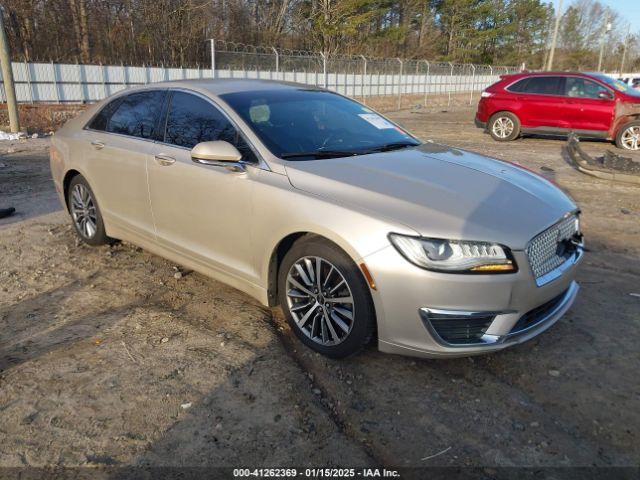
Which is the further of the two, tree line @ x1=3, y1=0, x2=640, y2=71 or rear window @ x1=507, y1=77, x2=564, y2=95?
tree line @ x1=3, y1=0, x2=640, y2=71

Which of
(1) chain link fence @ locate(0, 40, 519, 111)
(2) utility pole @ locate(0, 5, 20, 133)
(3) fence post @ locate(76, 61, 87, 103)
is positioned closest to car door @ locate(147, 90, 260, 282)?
(1) chain link fence @ locate(0, 40, 519, 111)

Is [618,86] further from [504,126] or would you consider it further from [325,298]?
[325,298]

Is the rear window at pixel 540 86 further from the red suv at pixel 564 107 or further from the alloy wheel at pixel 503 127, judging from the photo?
the alloy wheel at pixel 503 127

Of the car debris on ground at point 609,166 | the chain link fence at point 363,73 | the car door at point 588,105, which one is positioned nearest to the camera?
the car debris on ground at point 609,166

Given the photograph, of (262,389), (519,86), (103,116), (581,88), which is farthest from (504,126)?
(262,389)

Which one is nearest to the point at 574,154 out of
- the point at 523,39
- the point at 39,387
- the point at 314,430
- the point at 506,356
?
the point at 506,356

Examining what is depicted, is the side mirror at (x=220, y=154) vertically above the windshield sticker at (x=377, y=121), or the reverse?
the windshield sticker at (x=377, y=121)

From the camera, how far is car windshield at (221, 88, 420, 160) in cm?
361

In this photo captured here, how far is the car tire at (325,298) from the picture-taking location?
2961 millimetres

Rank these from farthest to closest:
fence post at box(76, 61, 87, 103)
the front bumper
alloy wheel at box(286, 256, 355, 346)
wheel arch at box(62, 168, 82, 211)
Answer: fence post at box(76, 61, 87, 103)
wheel arch at box(62, 168, 82, 211)
alloy wheel at box(286, 256, 355, 346)
the front bumper

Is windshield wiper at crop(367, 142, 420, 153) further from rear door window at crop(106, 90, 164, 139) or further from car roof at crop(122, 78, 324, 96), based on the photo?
rear door window at crop(106, 90, 164, 139)

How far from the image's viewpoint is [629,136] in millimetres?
12234

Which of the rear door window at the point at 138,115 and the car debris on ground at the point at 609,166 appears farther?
the car debris on ground at the point at 609,166

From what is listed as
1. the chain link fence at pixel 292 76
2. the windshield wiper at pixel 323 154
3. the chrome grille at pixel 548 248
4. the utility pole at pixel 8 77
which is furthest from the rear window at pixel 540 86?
the utility pole at pixel 8 77
